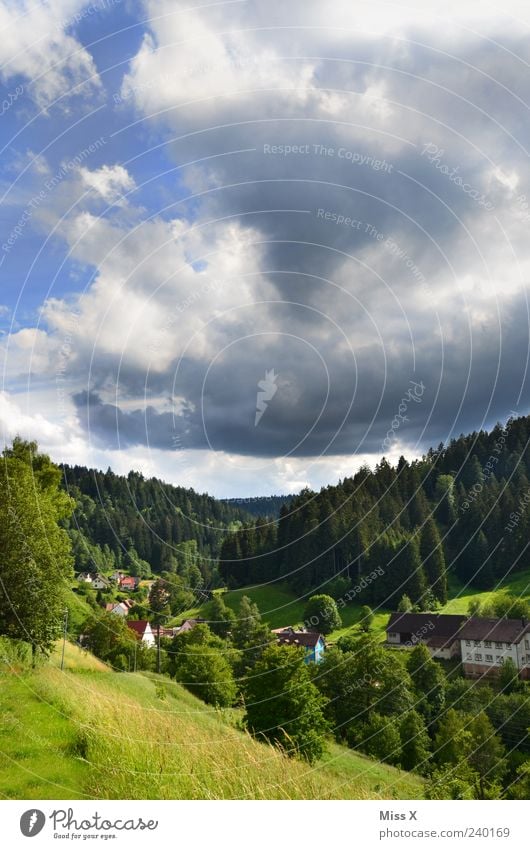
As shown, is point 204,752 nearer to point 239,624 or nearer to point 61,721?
point 61,721

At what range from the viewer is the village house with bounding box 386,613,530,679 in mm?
69750

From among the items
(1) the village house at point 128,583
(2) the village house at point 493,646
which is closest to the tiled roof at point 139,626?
(2) the village house at point 493,646

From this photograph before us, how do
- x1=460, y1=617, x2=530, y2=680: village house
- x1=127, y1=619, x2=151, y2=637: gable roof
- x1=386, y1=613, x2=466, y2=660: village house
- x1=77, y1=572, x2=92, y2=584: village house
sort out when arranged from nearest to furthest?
x1=127, y1=619, x2=151, y2=637: gable roof → x1=460, y1=617, x2=530, y2=680: village house → x1=386, y1=613, x2=466, y2=660: village house → x1=77, y1=572, x2=92, y2=584: village house

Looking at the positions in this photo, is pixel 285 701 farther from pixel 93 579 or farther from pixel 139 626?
pixel 93 579

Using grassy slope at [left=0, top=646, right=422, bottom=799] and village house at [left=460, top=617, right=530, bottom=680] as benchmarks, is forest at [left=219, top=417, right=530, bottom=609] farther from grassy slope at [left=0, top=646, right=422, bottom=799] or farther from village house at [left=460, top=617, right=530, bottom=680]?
grassy slope at [left=0, top=646, right=422, bottom=799]

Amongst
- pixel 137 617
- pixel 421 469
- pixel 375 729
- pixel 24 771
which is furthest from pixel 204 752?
pixel 421 469

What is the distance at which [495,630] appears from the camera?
77.5m

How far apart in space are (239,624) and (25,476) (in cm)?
5717

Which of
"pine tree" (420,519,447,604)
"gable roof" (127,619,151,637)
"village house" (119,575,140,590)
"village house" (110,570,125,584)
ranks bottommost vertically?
"gable roof" (127,619,151,637)

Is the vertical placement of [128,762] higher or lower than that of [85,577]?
higher

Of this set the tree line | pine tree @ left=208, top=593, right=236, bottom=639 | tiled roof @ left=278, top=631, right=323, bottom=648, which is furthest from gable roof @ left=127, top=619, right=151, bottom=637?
tiled roof @ left=278, top=631, right=323, bottom=648

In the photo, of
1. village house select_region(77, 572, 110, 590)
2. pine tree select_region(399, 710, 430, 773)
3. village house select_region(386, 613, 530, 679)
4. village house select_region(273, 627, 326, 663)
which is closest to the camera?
pine tree select_region(399, 710, 430, 773)

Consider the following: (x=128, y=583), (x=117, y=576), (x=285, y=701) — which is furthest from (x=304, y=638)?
(x=117, y=576)

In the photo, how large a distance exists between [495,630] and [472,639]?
4.43 metres
